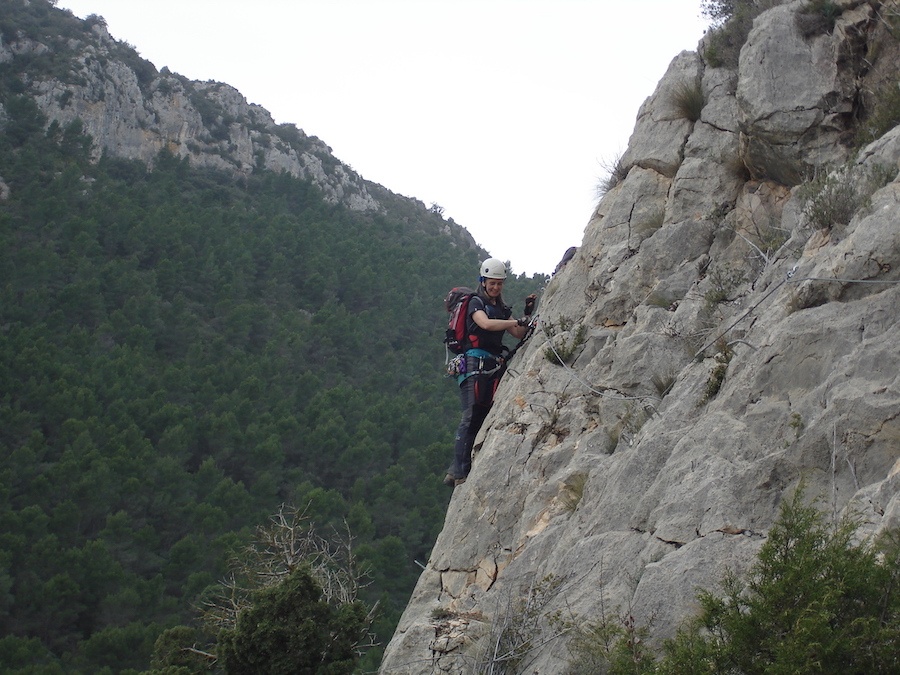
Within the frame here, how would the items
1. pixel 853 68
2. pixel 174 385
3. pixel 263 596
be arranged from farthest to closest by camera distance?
1. pixel 174 385
2. pixel 263 596
3. pixel 853 68

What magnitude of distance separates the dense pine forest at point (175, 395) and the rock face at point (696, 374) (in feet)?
14.0

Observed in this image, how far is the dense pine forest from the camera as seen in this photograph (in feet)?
58.1

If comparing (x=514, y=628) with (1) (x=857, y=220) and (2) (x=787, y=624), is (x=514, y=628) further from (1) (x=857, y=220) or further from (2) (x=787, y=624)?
(1) (x=857, y=220)

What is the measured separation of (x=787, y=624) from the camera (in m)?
3.23

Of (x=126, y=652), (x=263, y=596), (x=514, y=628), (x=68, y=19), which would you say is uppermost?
(x=68, y=19)

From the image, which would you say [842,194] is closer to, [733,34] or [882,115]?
[882,115]

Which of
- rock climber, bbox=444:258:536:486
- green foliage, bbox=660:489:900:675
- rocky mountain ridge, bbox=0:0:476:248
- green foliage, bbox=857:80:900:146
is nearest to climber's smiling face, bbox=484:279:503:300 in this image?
rock climber, bbox=444:258:536:486

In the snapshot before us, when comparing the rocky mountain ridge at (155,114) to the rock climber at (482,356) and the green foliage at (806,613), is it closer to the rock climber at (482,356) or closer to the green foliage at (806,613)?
the rock climber at (482,356)

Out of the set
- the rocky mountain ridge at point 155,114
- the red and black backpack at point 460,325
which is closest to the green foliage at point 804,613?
the red and black backpack at point 460,325

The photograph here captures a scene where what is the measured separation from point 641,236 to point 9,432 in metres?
18.1

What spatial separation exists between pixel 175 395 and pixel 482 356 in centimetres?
1963

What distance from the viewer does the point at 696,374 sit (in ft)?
18.0

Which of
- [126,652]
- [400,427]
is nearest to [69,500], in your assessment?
[126,652]

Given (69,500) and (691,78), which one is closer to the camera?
(691,78)
